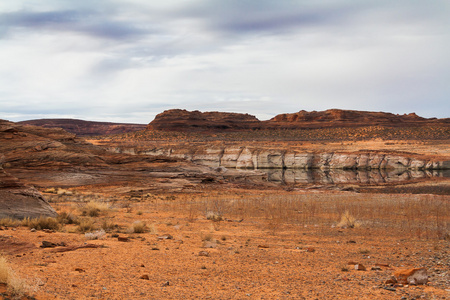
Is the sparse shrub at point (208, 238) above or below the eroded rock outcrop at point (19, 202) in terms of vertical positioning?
below

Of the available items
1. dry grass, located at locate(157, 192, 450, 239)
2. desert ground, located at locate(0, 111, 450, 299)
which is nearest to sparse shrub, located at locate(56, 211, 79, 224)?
desert ground, located at locate(0, 111, 450, 299)

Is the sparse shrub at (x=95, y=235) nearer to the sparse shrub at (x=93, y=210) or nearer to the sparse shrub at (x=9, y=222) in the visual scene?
the sparse shrub at (x=9, y=222)

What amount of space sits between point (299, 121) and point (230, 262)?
128m

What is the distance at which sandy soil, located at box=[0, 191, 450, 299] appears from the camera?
6.09m

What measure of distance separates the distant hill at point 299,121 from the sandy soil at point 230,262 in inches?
4132

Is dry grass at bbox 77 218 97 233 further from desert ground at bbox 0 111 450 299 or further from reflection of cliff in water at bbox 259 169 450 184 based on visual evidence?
reflection of cliff in water at bbox 259 169 450 184

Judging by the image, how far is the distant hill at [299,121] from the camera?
11806cm

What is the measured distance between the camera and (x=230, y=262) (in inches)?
322

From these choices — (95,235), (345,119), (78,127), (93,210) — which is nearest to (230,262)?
(95,235)

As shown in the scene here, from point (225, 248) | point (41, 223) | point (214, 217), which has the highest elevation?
point (41, 223)

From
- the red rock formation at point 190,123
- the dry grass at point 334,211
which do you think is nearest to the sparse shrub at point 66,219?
the dry grass at point 334,211

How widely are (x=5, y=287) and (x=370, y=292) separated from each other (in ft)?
16.4

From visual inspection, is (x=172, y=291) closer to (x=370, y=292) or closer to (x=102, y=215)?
(x=370, y=292)

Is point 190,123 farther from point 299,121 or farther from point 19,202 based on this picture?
point 19,202
